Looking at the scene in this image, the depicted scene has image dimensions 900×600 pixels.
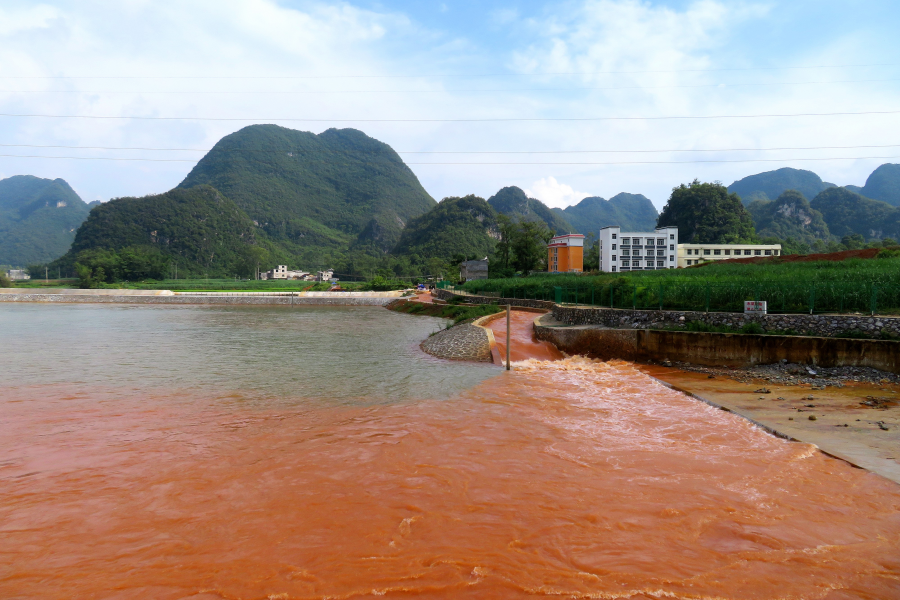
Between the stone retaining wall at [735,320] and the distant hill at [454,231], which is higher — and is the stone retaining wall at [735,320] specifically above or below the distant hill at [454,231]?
below

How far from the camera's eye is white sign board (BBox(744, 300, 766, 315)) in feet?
55.2

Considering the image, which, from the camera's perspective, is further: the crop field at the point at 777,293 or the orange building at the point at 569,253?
the orange building at the point at 569,253

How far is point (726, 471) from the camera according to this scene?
26.8ft

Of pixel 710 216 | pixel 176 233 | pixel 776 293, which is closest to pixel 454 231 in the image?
pixel 710 216

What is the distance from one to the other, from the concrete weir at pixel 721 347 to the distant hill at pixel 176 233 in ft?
435

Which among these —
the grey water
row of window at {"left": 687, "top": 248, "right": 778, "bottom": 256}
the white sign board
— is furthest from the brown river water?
row of window at {"left": 687, "top": 248, "right": 778, "bottom": 256}

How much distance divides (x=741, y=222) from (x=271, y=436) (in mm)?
124388

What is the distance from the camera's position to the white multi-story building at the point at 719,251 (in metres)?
85.8

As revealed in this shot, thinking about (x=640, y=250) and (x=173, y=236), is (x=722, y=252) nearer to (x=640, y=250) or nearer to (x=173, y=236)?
(x=640, y=250)

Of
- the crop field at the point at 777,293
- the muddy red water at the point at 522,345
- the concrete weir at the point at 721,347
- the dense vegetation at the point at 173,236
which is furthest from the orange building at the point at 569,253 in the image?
the dense vegetation at the point at 173,236

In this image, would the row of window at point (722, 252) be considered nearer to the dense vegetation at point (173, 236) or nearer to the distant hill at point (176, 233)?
the dense vegetation at point (173, 236)

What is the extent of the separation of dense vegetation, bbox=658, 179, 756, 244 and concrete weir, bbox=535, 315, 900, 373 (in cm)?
9894

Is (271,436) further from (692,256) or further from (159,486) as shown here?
(692,256)

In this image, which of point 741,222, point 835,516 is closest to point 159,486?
point 835,516
